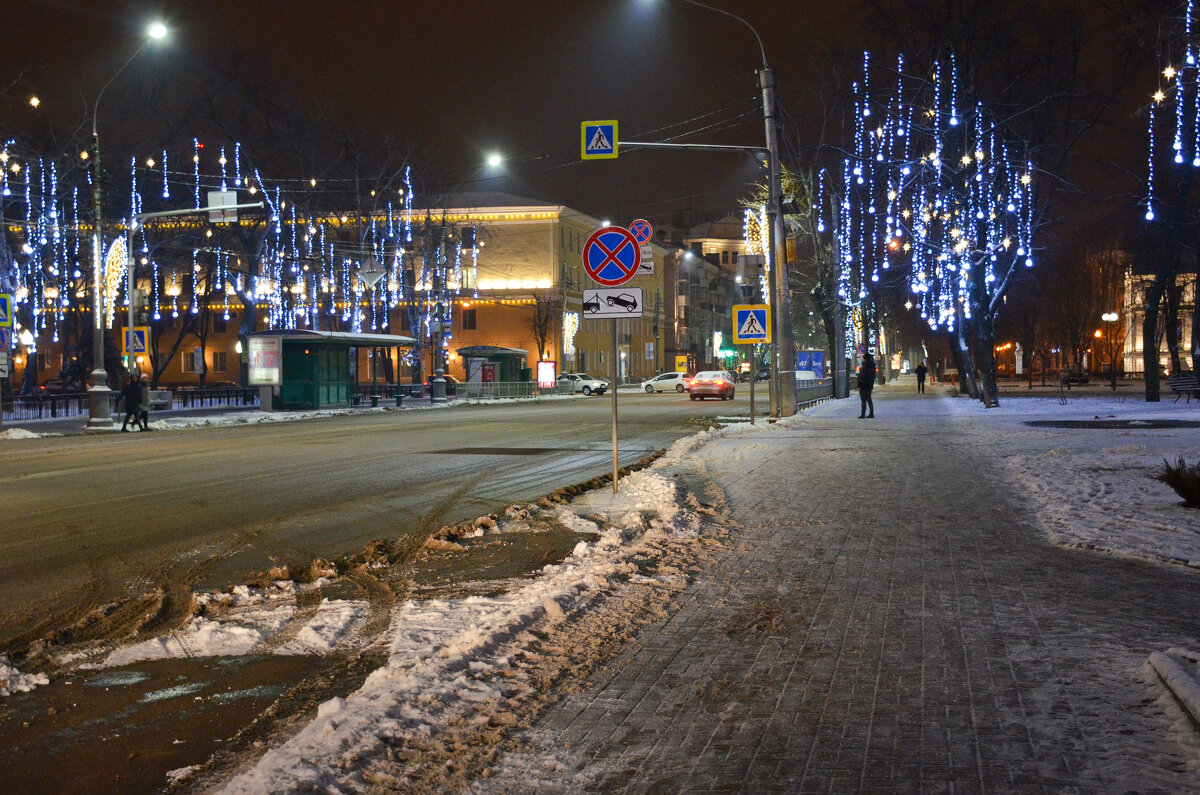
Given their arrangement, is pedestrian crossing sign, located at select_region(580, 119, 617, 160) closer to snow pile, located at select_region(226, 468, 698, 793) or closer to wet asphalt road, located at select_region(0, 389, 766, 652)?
wet asphalt road, located at select_region(0, 389, 766, 652)

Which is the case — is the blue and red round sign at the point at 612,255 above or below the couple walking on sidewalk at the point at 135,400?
above

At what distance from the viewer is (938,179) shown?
34.6 metres

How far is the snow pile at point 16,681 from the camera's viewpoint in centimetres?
531

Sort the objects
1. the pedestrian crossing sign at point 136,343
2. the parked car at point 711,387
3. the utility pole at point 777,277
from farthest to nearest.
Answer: the parked car at point 711,387 < the pedestrian crossing sign at point 136,343 < the utility pole at point 777,277

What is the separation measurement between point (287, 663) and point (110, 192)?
48.3 metres

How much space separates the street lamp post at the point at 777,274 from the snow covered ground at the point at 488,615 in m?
13.8

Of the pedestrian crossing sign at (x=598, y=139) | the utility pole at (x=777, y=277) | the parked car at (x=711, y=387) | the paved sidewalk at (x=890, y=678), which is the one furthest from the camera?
the parked car at (x=711, y=387)

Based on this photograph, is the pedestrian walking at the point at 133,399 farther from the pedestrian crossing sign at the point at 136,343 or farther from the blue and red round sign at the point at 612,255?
the blue and red round sign at the point at 612,255

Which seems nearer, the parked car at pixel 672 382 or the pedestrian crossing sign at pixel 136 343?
the pedestrian crossing sign at pixel 136 343

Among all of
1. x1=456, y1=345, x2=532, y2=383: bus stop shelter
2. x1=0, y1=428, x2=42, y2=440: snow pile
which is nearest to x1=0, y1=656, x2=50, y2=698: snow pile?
x1=0, y1=428, x2=42, y2=440: snow pile

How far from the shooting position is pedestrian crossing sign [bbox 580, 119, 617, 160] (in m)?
21.0

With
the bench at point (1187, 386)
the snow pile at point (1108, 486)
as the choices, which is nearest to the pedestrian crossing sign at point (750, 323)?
the snow pile at point (1108, 486)

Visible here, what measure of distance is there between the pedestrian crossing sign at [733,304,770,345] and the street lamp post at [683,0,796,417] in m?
2.95

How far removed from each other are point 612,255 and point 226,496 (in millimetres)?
5660
